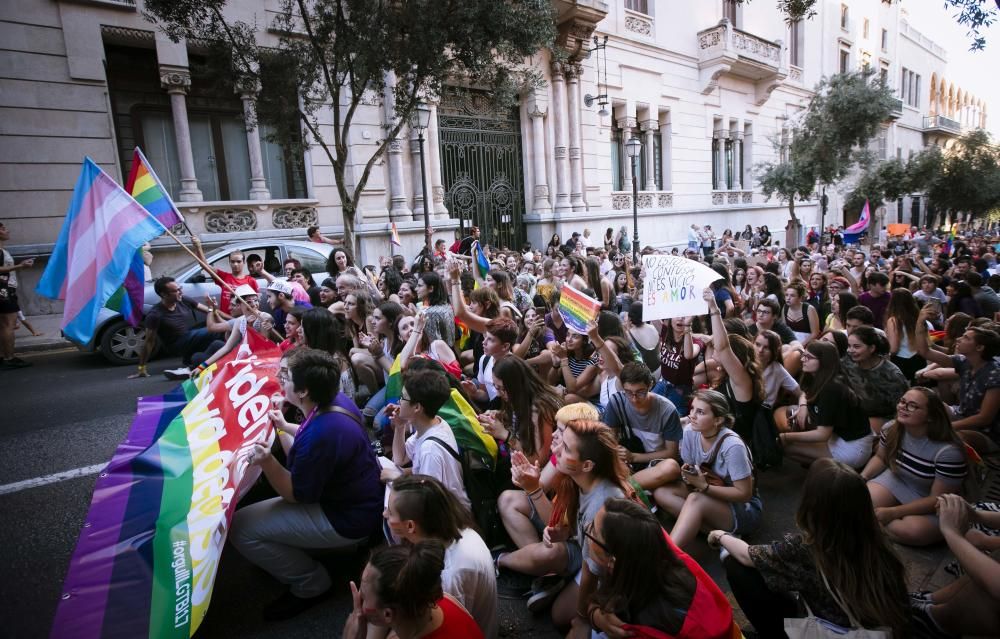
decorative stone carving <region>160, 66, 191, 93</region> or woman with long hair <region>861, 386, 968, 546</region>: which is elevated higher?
decorative stone carving <region>160, 66, 191, 93</region>

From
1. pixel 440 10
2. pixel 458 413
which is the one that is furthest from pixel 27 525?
pixel 440 10

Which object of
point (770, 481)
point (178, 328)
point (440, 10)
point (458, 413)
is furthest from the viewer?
point (440, 10)

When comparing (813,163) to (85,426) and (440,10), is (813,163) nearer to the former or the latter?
(440,10)

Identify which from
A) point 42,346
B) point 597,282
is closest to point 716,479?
point 597,282

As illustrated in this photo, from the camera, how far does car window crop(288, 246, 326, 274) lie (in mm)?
10477

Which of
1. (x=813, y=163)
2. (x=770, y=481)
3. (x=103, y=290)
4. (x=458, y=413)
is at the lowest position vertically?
(x=770, y=481)

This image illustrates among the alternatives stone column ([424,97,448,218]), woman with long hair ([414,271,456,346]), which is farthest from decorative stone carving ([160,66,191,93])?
woman with long hair ([414,271,456,346])

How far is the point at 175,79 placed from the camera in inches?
509

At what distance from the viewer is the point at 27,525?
397cm

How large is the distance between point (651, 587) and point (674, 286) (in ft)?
8.74

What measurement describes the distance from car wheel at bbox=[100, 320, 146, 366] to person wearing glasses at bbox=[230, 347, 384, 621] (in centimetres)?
693

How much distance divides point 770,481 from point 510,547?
2.28 m

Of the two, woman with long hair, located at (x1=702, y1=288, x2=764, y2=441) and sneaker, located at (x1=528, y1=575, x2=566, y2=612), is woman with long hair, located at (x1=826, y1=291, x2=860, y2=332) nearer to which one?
woman with long hair, located at (x1=702, y1=288, x2=764, y2=441)

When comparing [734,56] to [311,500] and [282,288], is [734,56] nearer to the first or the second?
[282,288]
